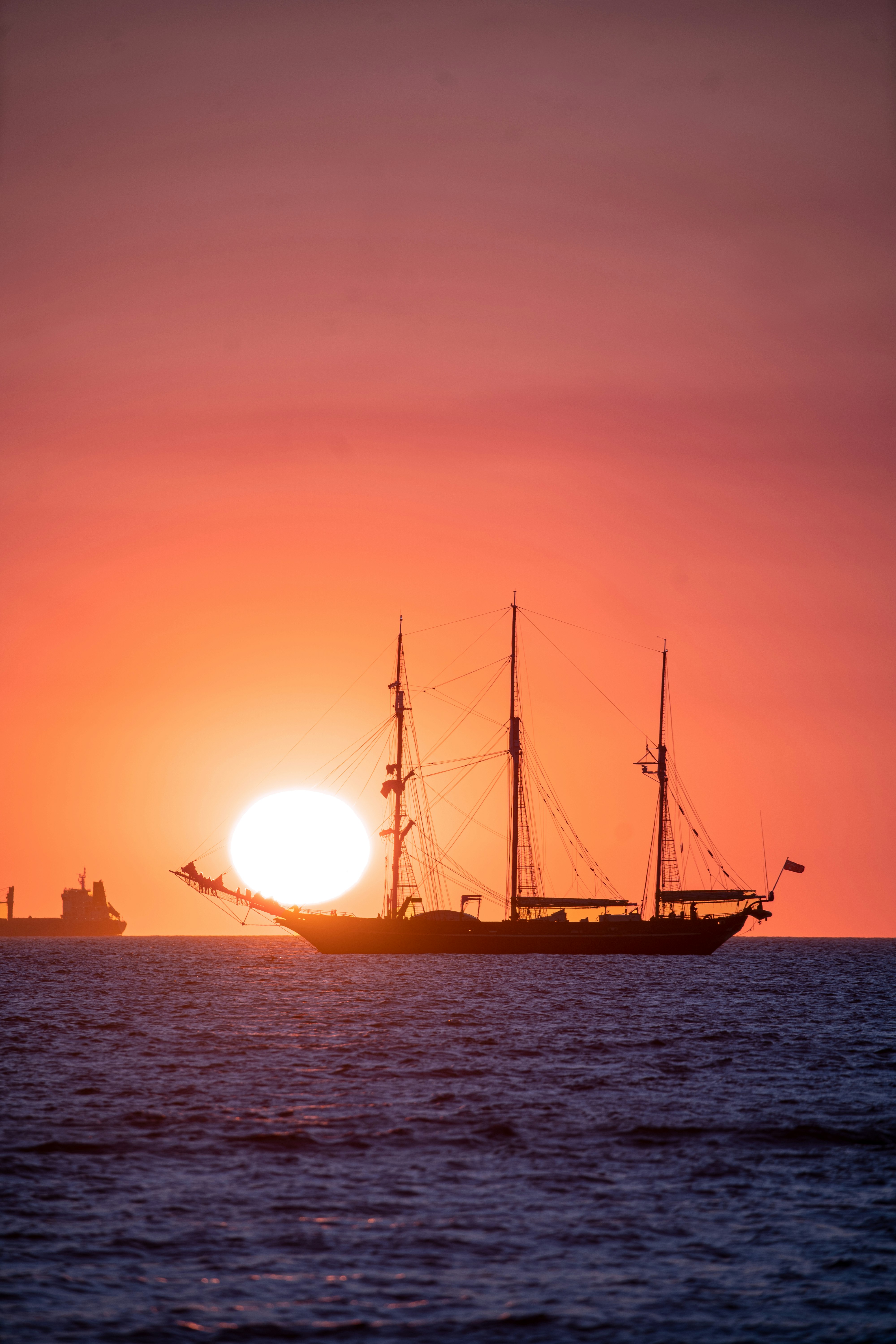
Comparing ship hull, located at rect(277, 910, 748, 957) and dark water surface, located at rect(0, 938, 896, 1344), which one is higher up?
dark water surface, located at rect(0, 938, 896, 1344)

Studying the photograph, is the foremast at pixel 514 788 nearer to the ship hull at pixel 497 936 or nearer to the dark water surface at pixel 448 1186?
the ship hull at pixel 497 936

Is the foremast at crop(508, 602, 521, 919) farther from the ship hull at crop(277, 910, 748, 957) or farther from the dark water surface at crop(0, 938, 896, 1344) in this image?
the dark water surface at crop(0, 938, 896, 1344)

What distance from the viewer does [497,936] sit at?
132 metres

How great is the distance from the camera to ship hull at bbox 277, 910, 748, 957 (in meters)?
130

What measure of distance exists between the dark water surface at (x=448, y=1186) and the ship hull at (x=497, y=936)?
73658mm

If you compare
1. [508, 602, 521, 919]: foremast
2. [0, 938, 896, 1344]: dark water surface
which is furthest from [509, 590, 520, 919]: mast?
[0, 938, 896, 1344]: dark water surface

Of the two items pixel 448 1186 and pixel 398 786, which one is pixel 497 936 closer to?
pixel 398 786

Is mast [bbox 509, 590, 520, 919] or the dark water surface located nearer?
the dark water surface

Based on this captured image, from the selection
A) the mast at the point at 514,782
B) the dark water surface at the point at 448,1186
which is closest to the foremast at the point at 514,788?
the mast at the point at 514,782

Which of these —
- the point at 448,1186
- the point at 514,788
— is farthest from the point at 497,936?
the point at 448,1186

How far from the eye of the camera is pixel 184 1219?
21.7 m

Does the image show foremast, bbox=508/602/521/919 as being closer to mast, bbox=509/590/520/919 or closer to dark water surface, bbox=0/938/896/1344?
mast, bbox=509/590/520/919

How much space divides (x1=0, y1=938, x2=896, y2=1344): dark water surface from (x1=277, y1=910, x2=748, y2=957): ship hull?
242ft

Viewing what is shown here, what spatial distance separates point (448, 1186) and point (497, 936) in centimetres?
10910
